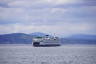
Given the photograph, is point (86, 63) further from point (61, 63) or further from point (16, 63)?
point (16, 63)

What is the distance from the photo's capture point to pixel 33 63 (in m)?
63.3

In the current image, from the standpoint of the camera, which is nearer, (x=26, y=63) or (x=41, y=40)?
(x=26, y=63)

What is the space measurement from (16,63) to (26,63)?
197cm

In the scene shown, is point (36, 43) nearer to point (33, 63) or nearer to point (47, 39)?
point (47, 39)

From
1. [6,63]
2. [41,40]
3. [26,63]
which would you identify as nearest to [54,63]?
[26,63]

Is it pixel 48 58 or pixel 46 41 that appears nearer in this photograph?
pixel 48 58

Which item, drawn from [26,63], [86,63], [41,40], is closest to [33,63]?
[26,63]

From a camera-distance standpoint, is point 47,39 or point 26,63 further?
point 47,39

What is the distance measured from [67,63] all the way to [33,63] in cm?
665

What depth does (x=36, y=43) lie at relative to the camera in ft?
497

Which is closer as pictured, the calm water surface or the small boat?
the calm water surface

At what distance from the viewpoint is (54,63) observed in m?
63.1

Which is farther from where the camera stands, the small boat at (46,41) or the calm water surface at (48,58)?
the small boat at (46,41)

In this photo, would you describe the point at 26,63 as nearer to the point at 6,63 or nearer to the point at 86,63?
the point at 6,63
